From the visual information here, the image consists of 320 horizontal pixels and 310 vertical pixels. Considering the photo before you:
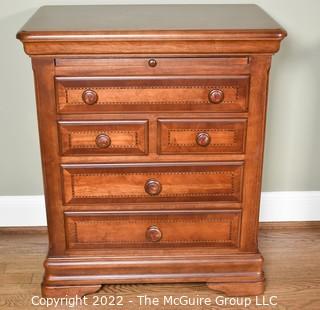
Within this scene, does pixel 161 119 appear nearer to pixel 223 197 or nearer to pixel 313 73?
pixel 223 197

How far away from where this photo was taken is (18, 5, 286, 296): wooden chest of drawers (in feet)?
5.71

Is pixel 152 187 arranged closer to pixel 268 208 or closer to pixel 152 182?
pixel 152 182

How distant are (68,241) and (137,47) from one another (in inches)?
31.2

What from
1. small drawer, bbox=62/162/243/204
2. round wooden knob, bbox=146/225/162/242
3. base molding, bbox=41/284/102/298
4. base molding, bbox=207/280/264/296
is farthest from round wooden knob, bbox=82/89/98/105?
base molding, bbox=207/280/264/296

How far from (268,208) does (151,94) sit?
1071 mm

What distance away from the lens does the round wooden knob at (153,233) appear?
203 cm

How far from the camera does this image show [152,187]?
6.40 ft

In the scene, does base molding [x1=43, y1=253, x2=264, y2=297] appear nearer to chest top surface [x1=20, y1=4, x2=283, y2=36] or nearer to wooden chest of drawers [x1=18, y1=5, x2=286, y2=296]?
wooden chest of drawers [x1=18, y1=5, x2=286, y2=296]

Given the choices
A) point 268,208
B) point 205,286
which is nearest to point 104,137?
point 205,286

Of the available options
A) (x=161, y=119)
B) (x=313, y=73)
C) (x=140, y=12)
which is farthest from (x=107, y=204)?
(x=313, y=73)

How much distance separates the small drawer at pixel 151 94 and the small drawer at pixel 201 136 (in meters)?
0.05

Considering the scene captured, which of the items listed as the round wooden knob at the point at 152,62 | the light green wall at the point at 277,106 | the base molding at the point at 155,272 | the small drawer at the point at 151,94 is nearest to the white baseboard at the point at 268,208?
the light green wall at the point at 277,106

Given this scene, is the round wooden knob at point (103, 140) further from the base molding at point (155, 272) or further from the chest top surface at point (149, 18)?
the base molding at point (155, 272)

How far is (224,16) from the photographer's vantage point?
6.42 ft
